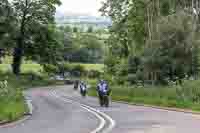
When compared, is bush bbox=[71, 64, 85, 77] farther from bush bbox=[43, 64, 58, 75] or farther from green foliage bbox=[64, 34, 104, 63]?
bush bbox=[43, 64, 58, 75]

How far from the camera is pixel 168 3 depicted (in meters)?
53.0

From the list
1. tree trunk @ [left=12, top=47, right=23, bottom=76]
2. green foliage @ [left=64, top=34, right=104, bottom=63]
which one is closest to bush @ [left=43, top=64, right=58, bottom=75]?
tree trunk @ [left=12, top=47, right=23, bottom=76]

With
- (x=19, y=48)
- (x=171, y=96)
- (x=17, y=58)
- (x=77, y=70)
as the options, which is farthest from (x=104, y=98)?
(x=77, y=70)

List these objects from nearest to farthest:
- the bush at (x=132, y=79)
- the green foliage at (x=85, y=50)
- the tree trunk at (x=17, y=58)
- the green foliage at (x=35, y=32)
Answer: the bush at (x=132, y=79), the green foliage at (x=35, y=32), the tree trunk at (x=17, y=58), the green foliage at (x=85, y=50)

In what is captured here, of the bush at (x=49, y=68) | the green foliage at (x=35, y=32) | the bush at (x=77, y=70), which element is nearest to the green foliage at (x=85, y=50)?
the bush at (x=77, y=70)

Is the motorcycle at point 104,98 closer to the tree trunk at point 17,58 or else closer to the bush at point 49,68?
the tree trunk at point 17,58

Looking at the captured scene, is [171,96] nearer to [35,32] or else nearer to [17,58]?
[35,32]

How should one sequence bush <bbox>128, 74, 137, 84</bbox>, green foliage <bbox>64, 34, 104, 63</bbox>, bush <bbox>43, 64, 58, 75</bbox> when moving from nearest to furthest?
bush <bbox>128, 74, 137, 84</bbox> → bush <bbox>43, 64, 58, 75</bbox> → green foliage <bbox>64, 34, 104, 63</bbox>

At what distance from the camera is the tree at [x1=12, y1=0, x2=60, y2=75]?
306 ft

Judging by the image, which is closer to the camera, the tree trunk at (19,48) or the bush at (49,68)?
the tree trunk at (19,48)

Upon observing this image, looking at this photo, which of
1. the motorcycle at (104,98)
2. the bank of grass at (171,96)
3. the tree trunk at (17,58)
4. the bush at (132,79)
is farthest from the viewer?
the tree trunk at (17,58)

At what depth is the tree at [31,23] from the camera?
93.4m

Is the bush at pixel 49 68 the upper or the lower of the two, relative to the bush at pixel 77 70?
upper

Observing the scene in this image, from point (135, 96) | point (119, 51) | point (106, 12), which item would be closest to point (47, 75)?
point (119, 51)
